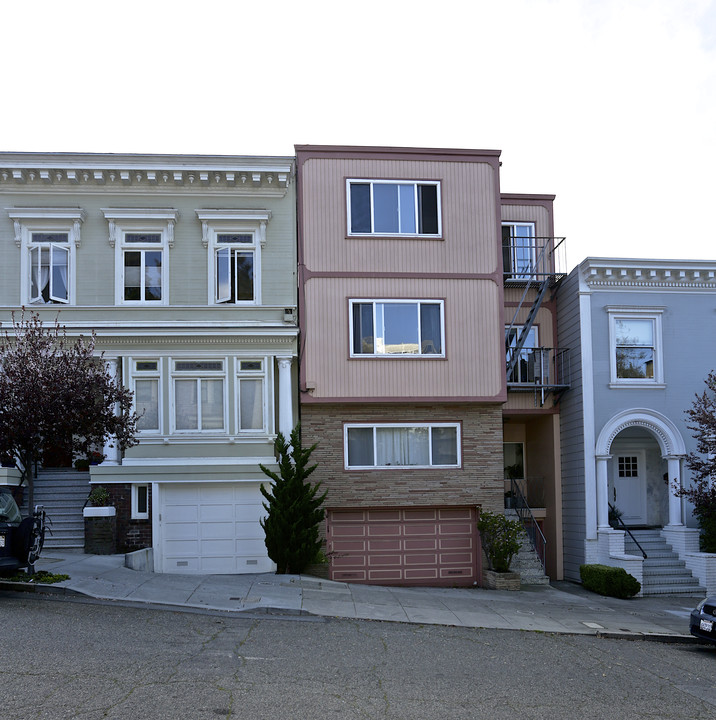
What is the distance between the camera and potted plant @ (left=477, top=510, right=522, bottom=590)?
19672 mm

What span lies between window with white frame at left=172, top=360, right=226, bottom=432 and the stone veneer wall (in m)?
2.00

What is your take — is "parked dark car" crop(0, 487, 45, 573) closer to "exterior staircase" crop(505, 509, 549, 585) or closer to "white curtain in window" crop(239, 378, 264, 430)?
"white curtain in window" crop(239, 378, 264, 430)

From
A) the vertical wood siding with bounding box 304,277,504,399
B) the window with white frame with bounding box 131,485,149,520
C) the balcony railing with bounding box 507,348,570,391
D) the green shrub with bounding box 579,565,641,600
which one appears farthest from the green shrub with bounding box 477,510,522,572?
the window with white frame with bounding box 131,485,149,520

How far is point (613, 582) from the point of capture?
19703 mm

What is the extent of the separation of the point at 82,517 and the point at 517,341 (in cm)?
1176

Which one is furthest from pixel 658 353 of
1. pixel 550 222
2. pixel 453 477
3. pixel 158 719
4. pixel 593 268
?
pixel 158 719

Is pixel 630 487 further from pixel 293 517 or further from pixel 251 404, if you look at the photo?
pixel 251 404

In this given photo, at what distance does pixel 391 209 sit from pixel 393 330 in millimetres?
2978

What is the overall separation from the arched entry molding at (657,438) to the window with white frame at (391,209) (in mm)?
6568

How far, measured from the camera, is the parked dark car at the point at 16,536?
1380 cm

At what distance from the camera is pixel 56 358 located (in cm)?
1555

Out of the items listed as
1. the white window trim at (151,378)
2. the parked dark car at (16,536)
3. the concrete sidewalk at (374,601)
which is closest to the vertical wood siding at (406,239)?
the white window trim at (151,378)

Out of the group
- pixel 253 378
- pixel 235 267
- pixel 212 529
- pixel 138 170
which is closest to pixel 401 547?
pixel 212 529

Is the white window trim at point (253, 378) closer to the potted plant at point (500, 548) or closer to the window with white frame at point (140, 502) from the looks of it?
the window with white frame at point (140, 502)
